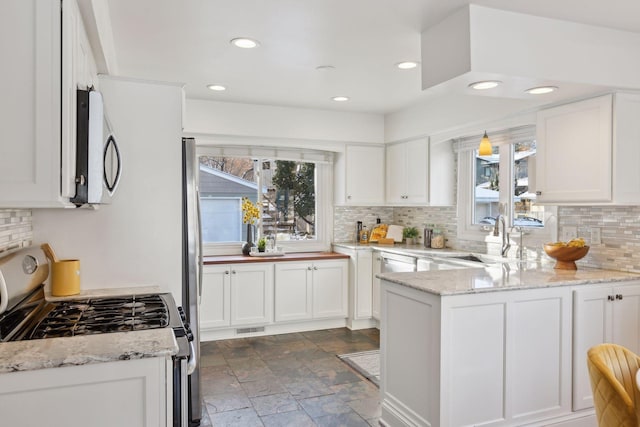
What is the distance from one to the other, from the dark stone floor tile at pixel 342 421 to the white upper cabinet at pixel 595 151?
192 centimetres

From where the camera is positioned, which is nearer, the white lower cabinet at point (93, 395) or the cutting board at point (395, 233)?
the white lower cabinet at point (93, 395)

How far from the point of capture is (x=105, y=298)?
2.27m

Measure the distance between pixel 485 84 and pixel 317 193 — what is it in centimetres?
311

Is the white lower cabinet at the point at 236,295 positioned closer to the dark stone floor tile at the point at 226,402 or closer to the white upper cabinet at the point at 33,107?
the dark stone floor tile at the point at 226,402

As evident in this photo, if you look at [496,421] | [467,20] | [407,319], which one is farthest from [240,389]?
[467,20]

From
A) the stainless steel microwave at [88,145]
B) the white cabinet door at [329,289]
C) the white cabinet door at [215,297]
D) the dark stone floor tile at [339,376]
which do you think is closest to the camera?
the stainless steel microwave at [88,145]

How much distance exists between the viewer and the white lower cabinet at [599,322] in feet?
8.93

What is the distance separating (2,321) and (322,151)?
411cm

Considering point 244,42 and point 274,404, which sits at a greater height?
point 244,42

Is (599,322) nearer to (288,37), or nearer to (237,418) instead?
(237,418)

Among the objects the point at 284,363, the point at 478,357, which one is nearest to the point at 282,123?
the point at 284,363

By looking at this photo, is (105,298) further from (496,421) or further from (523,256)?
(523,256)

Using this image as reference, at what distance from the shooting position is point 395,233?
534 centimetres

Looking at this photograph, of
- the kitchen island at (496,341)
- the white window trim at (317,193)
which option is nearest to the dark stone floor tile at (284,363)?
the kitchen island at (496,341)
